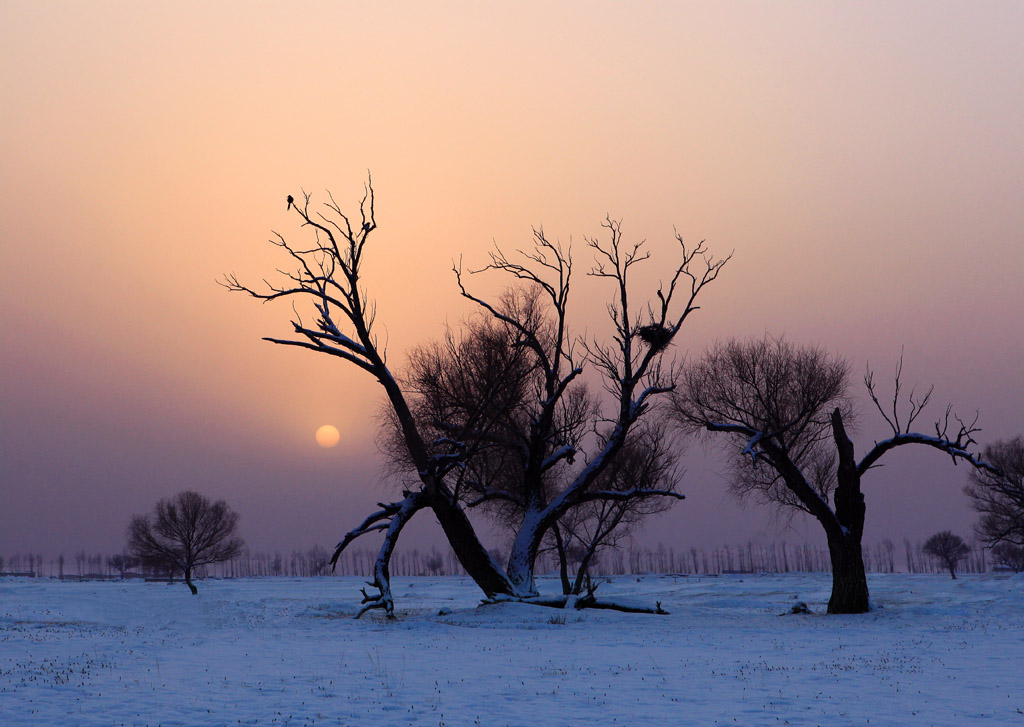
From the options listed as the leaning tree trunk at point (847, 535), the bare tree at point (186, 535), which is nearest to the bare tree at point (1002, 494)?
the leaning tree trunk at point (847, 535)

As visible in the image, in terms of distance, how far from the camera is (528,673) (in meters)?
→ 14.0

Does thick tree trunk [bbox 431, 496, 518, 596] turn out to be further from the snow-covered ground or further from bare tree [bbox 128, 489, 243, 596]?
bare tree [bbox 128, 489, 243, 596]

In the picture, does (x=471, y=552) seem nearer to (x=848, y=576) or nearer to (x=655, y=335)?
(x=655, y=335)

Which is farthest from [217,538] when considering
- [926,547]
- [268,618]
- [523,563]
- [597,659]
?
[926,547]

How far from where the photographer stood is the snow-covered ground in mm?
10523

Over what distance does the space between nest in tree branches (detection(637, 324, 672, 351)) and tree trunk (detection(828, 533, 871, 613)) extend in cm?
923

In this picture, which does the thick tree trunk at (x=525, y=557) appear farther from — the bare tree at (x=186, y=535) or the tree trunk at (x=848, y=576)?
the bare tree at (x=186, y=535)

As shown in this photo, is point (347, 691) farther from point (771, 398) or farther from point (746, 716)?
point (771, 398)

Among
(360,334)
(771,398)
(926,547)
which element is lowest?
(926,547)

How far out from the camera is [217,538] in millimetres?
78375

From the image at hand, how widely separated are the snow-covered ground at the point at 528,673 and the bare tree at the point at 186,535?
176 ft

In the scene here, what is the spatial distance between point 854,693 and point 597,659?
Result: 5286mm

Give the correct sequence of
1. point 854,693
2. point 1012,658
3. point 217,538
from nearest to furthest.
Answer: point 854,693
point 1012,658
point 217,538

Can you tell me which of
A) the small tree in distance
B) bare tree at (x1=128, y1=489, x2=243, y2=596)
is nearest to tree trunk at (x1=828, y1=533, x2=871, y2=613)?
bare tree at (x1=128, y1=489, x2=243, y2=596)
